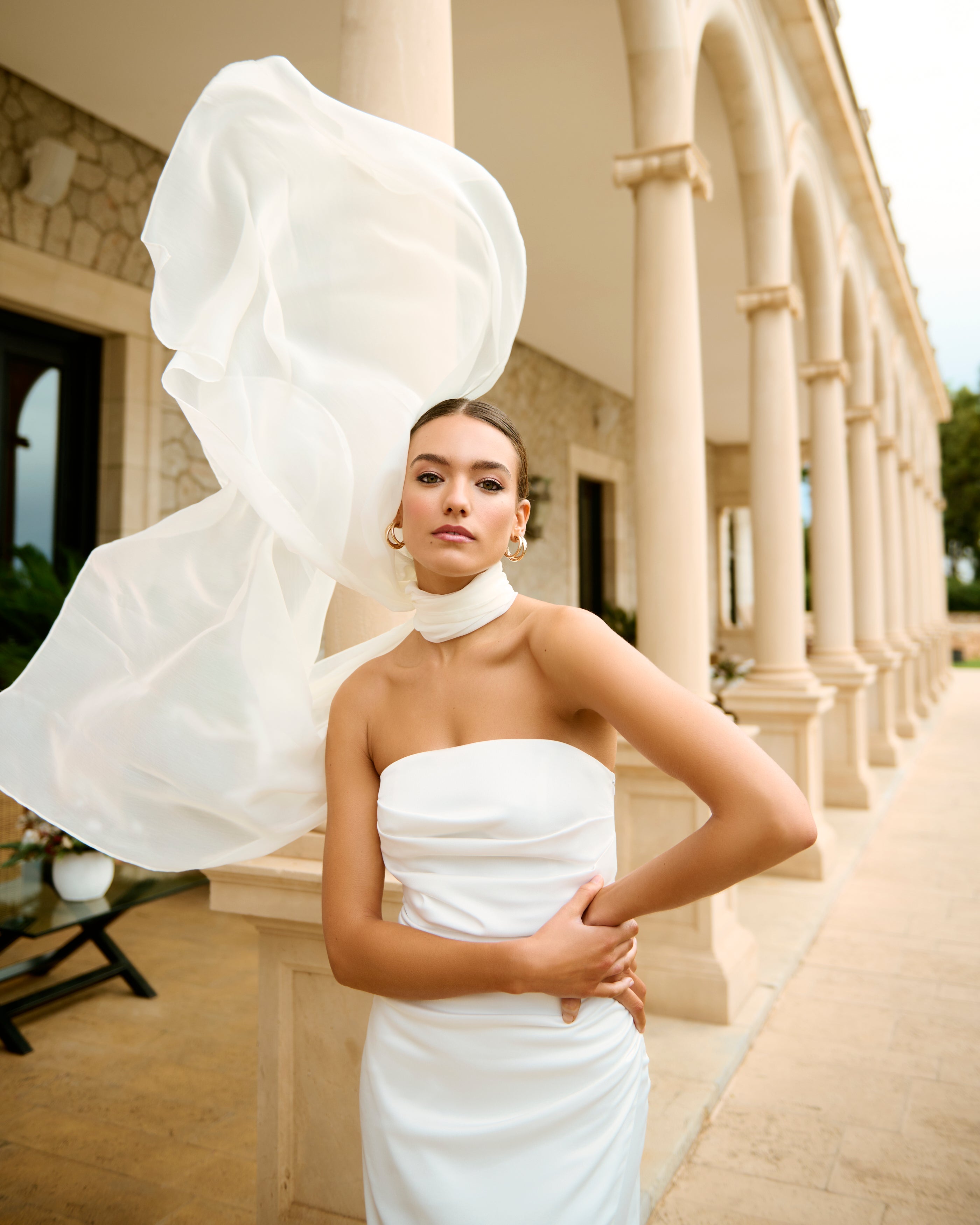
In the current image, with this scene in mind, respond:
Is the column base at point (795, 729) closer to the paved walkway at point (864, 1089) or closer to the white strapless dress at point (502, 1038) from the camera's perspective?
the paved walkway at point (864, 1089)

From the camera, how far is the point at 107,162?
5.28m

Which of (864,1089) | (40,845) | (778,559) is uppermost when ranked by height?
(778,559)

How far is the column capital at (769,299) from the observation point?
206 inches

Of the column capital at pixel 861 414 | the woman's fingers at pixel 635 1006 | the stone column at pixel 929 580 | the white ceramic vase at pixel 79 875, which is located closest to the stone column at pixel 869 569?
the column capital at pixel 861 414

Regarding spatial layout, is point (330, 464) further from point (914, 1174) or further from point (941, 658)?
point (941, 658)

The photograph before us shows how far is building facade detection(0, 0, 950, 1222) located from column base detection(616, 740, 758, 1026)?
1 cm

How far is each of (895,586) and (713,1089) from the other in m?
9.13

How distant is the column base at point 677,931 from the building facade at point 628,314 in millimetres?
11

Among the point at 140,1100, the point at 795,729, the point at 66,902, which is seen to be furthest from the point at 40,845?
the point at 795,729

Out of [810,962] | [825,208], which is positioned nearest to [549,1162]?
[810,962]

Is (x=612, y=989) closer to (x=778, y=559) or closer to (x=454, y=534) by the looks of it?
(x=454, y=534)

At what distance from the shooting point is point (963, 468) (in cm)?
3666

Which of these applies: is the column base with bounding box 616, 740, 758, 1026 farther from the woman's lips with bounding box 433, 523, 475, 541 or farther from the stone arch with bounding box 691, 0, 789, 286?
the stone arch with bounding box 691, 0, 789, 286

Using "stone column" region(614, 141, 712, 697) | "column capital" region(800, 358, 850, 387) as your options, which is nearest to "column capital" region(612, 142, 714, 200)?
"stone column" region(614, 141, 712, 697)
